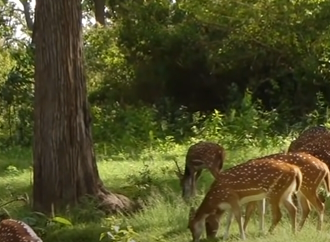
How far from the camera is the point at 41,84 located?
12039 millimetres

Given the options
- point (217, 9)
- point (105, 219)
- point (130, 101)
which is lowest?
point (105, 219)

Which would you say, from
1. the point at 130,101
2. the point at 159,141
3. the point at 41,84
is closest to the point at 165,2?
the point at 130,101

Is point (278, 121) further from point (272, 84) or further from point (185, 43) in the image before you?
point (185, 43)

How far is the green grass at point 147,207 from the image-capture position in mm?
10000

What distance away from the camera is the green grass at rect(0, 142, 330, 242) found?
10.0 meters

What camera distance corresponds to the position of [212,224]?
9742 millimetres

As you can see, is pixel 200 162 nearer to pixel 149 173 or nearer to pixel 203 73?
pixel 149 173

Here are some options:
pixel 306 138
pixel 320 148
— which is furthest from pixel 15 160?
pixel 320 148

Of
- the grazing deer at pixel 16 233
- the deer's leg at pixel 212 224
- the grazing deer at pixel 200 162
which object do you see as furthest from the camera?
the grazing deer at pixel 200 162

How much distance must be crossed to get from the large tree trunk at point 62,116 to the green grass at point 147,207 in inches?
12.8

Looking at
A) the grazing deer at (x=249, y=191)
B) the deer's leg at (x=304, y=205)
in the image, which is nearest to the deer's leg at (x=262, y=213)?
the grazing deer at (x=249, y=191)

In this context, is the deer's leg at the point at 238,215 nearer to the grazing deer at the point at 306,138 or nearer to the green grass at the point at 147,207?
the green grass at the point at 147,207

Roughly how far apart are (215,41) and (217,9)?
87 cm

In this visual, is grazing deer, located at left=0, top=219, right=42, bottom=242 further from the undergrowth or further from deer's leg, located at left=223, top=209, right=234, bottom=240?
deer's leg, located at left=223, top=209, right=234, bottom=240
